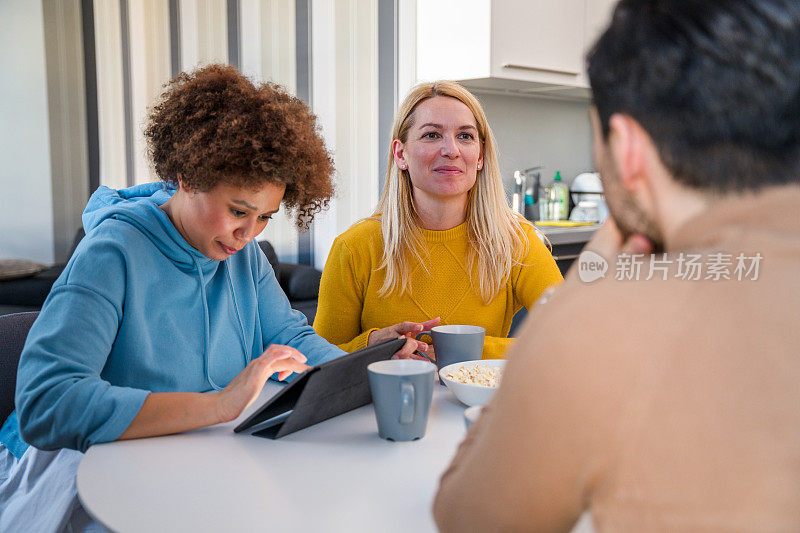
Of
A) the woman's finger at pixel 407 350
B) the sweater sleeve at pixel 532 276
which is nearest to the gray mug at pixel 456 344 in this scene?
the woman's finger at pixel 407 350

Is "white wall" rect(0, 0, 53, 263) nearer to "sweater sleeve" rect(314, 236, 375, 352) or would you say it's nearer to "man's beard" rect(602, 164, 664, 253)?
"sweater sleeve" rect(314, 236, 375, 352)

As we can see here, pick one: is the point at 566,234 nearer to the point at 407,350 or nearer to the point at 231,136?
the point at 407,350

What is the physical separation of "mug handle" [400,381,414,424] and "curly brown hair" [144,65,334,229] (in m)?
0.47

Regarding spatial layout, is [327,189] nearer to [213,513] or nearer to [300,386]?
[300,386]

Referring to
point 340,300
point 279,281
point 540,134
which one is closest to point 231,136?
point 340,300

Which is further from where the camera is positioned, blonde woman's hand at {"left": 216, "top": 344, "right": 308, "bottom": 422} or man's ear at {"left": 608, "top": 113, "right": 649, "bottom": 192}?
blonde woman's hand at {"left": 216, "top": 344, "right": 308, "bottom": 422}

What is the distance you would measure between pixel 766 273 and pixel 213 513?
1.91 ft

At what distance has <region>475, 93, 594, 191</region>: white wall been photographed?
4207 millimetres

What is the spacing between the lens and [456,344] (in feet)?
4.26

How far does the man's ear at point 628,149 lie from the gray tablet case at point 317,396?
21.8 inches

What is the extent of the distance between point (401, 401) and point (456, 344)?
0.36 metres

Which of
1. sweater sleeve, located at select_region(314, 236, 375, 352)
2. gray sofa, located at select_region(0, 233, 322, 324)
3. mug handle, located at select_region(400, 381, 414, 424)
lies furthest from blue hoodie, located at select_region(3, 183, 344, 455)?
gray sofa, located at select_region(0, 233, 322, 324)

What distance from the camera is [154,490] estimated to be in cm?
82

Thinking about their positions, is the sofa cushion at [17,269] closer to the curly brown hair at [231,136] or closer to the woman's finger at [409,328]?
the curly brown hair at [231,136]
